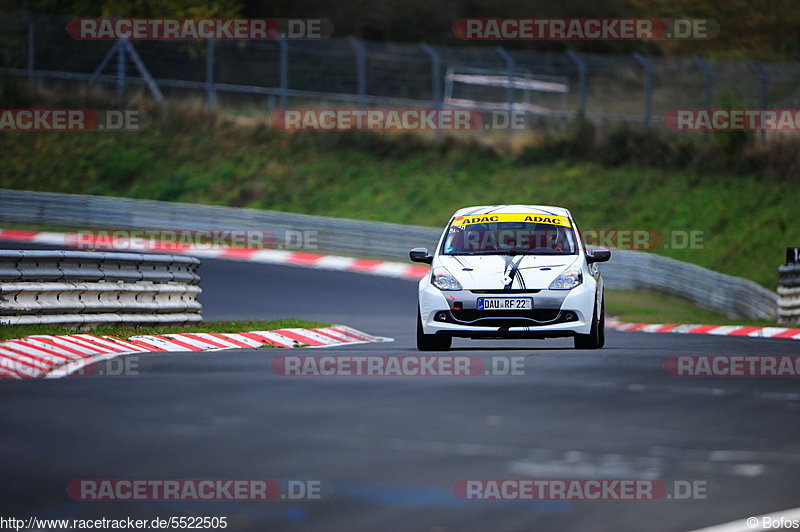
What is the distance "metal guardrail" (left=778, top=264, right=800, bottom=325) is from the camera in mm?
23797

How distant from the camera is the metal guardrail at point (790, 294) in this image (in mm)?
23797

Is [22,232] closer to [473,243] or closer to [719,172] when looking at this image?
[719,172]

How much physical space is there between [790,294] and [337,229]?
44.4 feet

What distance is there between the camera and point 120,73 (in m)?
46.2

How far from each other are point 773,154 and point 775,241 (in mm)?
5077

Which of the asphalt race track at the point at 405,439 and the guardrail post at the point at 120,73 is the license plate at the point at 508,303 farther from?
the guardrail post at the point at 120,73

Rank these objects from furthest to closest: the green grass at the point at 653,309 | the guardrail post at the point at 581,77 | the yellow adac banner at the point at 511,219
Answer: the guardrail post at the point at 581,77
the green grass at the point at 653,309
the yellow adac banner at the point at 511,219

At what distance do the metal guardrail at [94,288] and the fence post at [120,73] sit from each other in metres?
29.6

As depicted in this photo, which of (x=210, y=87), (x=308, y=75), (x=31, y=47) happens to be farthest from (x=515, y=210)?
(x=31, y=47)

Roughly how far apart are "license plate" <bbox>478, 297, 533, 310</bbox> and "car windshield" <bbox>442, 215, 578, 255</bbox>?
0.90 m

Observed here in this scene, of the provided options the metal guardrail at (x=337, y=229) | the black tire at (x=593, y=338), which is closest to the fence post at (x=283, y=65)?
the metal guardrail at (x=337, y=229)

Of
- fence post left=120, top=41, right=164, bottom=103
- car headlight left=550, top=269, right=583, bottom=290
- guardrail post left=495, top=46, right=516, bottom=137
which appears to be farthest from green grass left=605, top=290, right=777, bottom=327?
fence post left=120, top=41, right=164, bottom=103

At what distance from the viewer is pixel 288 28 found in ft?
181

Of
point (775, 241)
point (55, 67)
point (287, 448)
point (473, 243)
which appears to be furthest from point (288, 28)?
point (287, 448)
